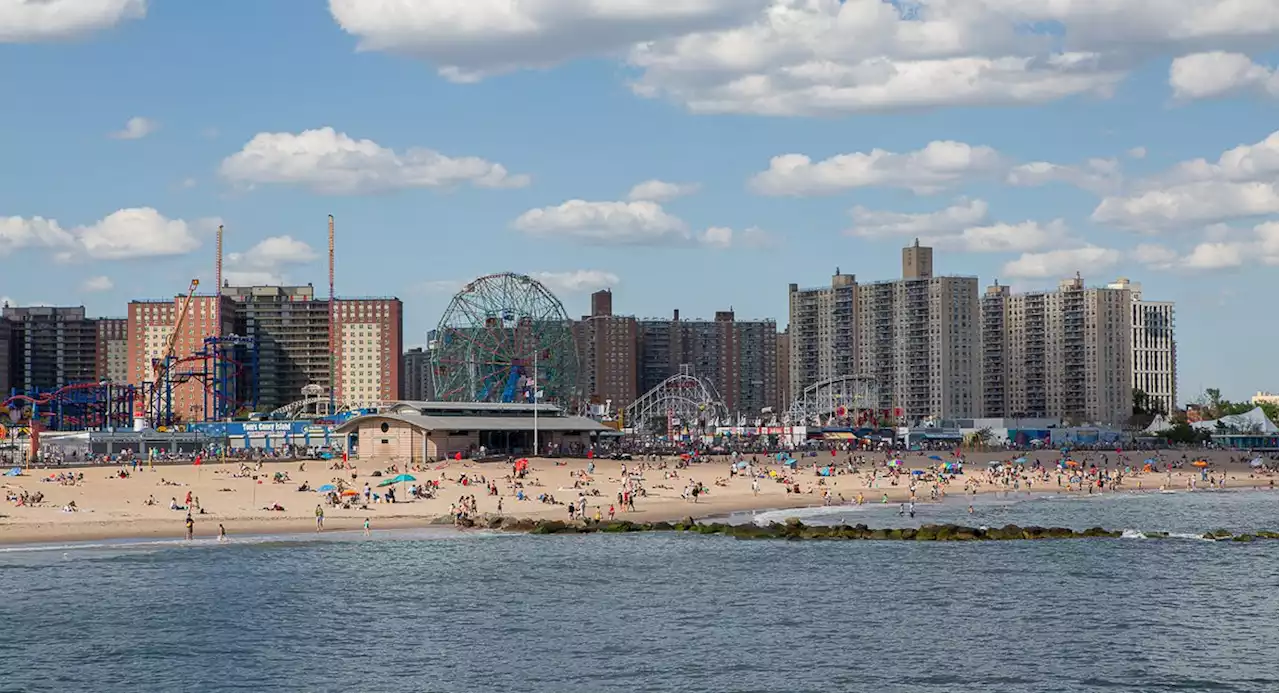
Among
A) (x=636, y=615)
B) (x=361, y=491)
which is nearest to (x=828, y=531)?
(x=636, y=615)

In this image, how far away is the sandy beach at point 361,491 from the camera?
7312 centimetres

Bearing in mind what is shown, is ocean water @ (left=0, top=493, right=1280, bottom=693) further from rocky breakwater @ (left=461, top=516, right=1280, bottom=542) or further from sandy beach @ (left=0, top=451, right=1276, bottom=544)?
sandy beach @ (left=0, top=451, right=1276, bottom=544)

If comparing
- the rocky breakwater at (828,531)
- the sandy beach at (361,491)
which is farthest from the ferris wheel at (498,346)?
the rocky breakwater at (828,531)

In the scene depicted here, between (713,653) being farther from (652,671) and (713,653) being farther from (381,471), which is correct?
(381,471)

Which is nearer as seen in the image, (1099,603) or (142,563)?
(1099,603)

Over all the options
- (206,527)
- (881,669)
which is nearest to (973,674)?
(881,669)

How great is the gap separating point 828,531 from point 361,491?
2910cm

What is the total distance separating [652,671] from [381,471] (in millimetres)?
66781

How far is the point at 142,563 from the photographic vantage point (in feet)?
194

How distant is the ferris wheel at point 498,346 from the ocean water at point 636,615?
98936 millimetres

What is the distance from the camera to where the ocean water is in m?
38.9

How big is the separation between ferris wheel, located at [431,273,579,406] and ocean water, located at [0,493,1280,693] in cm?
9894

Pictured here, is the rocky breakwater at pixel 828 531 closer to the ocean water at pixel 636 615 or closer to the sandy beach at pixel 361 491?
the ocean water at pixel 636 615

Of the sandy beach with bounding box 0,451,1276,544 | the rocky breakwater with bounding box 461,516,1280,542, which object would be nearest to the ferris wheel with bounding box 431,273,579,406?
the sandy beach with bounding box 0,451,1276,544
